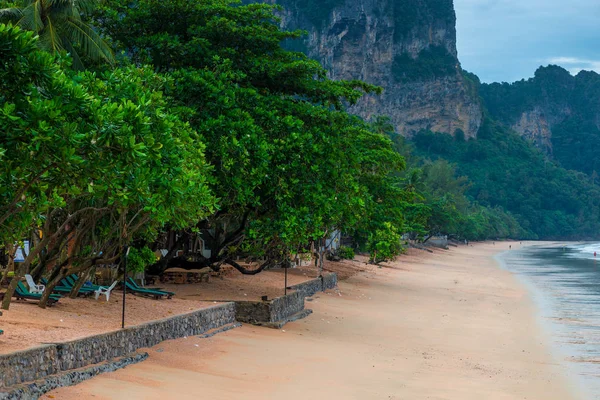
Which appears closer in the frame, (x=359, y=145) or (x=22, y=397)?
(x=22, y=397)

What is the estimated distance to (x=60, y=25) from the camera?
16891mm

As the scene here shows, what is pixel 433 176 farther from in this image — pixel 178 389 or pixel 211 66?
pixel 178 389

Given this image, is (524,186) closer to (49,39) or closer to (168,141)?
(49,39)

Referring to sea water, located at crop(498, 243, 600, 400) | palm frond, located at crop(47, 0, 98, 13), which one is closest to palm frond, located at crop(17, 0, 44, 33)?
palm frond, located at crop(47, 0, 98, 13)

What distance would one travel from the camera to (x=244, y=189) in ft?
56.1

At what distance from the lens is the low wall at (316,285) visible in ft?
75.2

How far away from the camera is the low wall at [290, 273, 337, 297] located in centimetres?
2292

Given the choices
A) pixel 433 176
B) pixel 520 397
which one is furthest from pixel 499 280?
pixel 433 176

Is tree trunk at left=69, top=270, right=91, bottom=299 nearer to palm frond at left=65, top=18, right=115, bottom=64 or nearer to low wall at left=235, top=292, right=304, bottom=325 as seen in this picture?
low wall at left=235, top=292, right=304, bottom=325

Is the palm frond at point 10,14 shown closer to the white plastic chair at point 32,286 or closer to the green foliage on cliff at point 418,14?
the white plastic chair at point 32,286

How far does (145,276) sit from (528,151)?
565 ft

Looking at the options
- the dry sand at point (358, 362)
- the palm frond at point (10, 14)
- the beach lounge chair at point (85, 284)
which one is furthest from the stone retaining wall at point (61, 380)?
the palm frond at point (10, 14)

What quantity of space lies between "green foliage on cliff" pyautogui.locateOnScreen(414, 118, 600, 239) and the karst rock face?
543 centimetres

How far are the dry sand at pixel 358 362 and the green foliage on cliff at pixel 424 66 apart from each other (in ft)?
500
